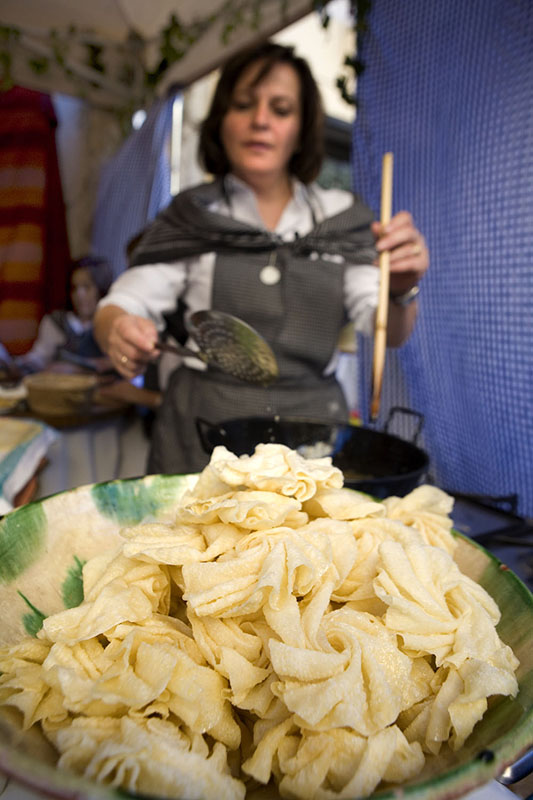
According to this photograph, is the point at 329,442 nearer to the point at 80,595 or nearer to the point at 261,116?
the point at 80,595

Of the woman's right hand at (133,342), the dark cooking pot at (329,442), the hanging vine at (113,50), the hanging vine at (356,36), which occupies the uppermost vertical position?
the hanging vine at (113,50)

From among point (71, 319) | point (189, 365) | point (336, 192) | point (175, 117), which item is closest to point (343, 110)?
point (175, 117)

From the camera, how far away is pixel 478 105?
1.30m

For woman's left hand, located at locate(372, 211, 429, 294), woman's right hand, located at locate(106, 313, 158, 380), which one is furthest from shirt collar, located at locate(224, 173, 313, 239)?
woman's right hand, located at locate(106, 313, 158, 380)

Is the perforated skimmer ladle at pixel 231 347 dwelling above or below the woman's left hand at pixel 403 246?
below

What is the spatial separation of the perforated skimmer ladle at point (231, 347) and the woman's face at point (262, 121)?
70 cm

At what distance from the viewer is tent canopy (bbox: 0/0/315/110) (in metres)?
2.07

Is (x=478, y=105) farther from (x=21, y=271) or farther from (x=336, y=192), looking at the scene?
(x=21, y=271)

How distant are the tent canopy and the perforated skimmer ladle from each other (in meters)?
1.69

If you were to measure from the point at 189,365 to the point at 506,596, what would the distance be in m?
0.92

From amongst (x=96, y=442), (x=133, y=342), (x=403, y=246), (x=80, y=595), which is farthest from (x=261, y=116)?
(x=80, y=595)

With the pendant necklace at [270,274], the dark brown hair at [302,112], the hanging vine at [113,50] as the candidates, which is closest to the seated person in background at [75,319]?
the hanging vine at [113,50]

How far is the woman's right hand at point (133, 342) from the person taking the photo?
846 mm

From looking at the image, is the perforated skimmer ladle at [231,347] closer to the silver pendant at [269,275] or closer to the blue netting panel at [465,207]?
the silver pendant at [269,275]
